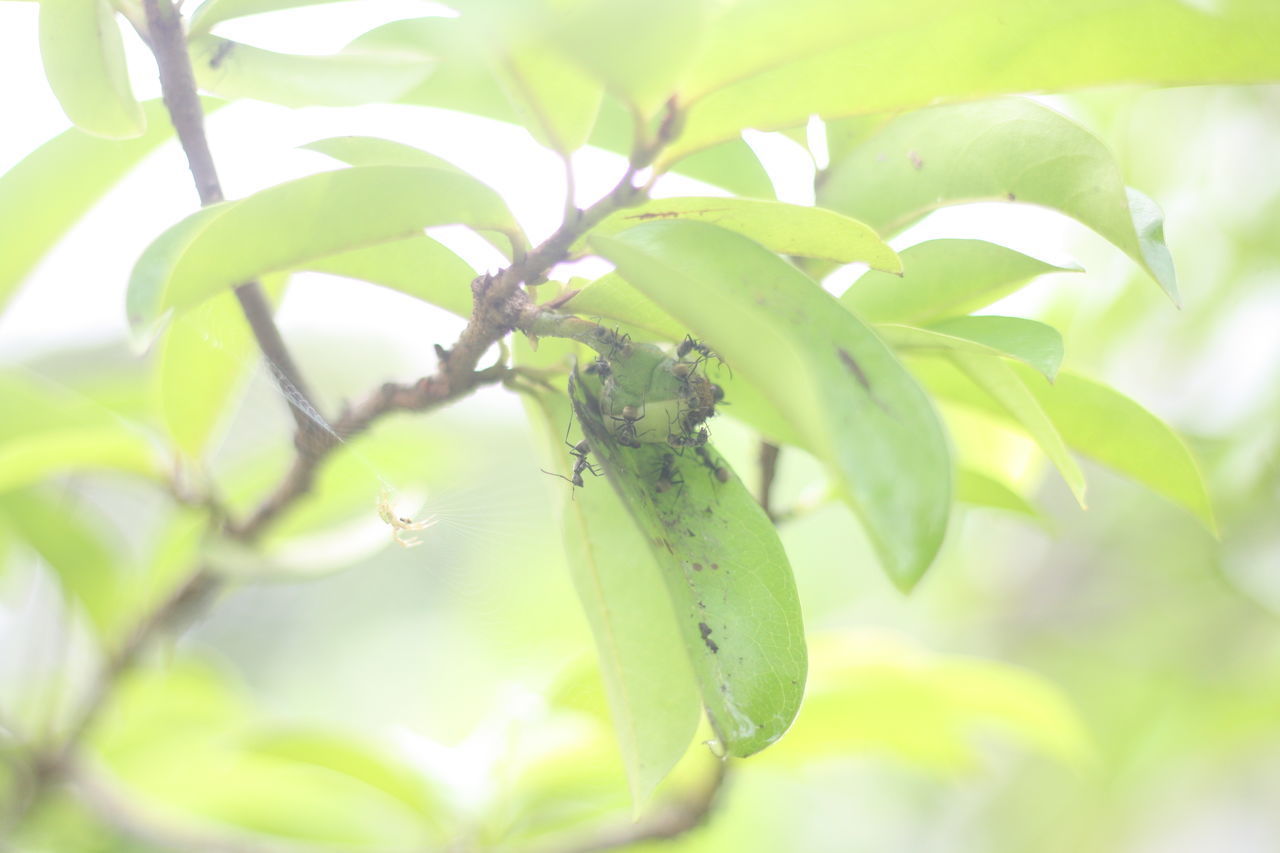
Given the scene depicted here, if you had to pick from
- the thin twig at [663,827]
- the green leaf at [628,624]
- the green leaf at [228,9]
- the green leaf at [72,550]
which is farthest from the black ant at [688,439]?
the green leaf at [72,550]

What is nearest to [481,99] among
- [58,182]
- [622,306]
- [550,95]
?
[550,95]

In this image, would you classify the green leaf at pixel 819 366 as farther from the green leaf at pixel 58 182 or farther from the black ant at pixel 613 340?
the green leaf at pixel 58 182

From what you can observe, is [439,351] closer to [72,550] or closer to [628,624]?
[628,624]

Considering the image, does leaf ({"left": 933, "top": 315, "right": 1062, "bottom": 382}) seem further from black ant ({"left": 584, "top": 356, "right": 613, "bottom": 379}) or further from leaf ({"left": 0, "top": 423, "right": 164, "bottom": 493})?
leaf ({"left": 0, "top": 423, "right": 164, "bottom": 493})

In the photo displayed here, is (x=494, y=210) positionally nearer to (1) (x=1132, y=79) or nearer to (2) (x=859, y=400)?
(2) (x=859, y=400)

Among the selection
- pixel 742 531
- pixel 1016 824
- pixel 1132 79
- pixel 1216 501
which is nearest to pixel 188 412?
pixel 742 531

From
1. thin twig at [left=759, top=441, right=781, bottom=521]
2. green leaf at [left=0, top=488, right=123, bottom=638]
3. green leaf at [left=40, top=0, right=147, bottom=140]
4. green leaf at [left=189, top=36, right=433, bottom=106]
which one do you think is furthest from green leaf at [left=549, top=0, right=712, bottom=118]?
green leaf at [left=0, top=488, right=123, bottom=638]
